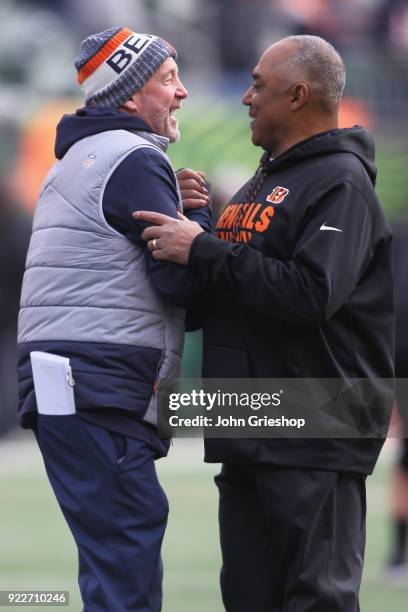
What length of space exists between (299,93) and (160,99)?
43 centimetres

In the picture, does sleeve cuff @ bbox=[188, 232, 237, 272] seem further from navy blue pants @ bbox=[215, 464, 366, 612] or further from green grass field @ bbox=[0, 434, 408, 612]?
green grass field @ bbox=[0, 434, 408, 612]

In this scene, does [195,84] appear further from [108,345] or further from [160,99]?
[108,345]

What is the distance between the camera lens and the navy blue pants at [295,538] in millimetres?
3977

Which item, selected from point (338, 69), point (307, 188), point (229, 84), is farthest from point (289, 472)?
point (229, 84)

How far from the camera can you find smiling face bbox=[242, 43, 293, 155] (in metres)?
4.15

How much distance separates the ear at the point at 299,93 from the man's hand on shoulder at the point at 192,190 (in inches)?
15.8

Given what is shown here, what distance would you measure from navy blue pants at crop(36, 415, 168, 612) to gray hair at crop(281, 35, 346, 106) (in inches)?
46.5

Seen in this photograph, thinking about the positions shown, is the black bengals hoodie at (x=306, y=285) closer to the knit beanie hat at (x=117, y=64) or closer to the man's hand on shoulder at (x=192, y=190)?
the man's hand on shoulder at (x=192, y=190)

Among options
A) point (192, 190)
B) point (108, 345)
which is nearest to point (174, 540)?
point (192, 190)

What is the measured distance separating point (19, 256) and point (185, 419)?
10.9m

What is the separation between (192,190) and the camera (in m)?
4.29

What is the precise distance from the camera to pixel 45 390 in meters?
4.01

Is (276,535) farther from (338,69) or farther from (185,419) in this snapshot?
(338,69)

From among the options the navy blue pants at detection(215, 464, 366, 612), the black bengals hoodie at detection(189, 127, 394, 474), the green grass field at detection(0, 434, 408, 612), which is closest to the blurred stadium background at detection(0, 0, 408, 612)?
the green grass field at detection(0, 434, 408, 612)
